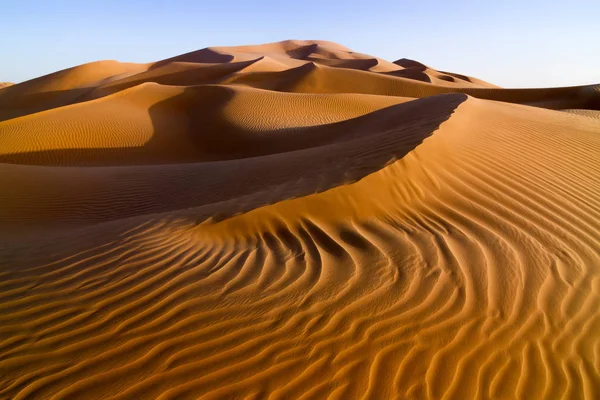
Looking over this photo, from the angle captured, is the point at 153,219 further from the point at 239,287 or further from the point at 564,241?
the point at 564,241

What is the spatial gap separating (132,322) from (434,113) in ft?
21.9

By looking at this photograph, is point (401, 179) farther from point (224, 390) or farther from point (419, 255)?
point (224, 390)

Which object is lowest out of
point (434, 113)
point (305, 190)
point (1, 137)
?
point (1, 137)

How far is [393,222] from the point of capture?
4.17 m

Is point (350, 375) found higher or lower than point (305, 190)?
lower

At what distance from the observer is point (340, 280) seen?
10.5ft

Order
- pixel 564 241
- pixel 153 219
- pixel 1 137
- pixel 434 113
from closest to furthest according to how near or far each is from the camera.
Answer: pixel 564 241
pixel 153 219
pixel 434 113
pixel 1 137

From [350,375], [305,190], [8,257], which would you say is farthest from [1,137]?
[350,375]

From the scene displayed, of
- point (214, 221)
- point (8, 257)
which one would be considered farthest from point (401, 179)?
point (8, 257)

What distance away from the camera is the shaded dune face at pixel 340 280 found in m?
2.42

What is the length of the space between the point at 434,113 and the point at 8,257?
22.1 feet

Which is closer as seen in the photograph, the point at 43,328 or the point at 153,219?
the point at 43,328

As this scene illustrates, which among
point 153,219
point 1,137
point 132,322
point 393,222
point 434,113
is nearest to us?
point 132,322

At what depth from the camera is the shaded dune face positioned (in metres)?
2.42
